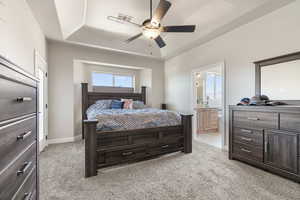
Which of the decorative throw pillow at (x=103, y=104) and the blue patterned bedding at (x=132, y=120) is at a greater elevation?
the decorative throw pillow at (x=103, y=104)

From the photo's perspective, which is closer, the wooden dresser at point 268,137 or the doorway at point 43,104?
the wooden dresser at point 268,137

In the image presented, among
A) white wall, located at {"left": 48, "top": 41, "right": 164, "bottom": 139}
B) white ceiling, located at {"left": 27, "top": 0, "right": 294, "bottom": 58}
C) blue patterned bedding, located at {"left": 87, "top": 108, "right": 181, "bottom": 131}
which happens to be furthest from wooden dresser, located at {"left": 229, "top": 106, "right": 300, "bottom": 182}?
white wall, located at {"left": 48, "top": 41, "right": 164, "bottom": 139}

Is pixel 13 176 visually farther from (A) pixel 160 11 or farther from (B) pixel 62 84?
(B) pixel 62 84

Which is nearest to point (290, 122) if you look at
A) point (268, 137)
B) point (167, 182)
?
point (268, 137)

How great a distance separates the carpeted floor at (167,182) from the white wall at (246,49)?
5.25 feet

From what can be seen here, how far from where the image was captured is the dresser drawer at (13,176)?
2.10ft

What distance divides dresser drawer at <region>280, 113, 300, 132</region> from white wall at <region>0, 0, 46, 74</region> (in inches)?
134

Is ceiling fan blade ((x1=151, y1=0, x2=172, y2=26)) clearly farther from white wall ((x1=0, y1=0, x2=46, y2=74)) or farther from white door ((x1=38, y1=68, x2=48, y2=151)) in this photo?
white door ((x1=38, y1=68, x2=48, y2=151))

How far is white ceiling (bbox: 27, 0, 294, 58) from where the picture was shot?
2559 millimetres

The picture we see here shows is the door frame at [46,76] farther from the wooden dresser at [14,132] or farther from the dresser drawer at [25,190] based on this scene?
the dresser drawer at [25,190]

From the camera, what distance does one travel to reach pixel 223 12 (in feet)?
9.44

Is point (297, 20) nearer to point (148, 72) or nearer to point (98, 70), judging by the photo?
point (148, 72)

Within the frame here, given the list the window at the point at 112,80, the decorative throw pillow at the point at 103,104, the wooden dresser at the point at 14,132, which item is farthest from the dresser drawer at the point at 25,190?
the window at the point at 112,80

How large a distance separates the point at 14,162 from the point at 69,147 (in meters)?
3.17
